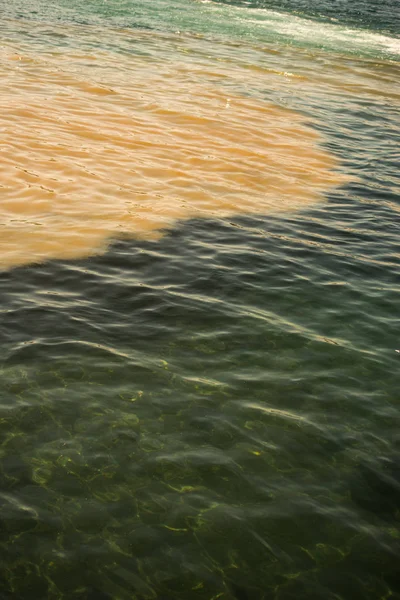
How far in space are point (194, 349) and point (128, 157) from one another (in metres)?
5.50

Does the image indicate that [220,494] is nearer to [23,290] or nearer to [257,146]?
[23,290]

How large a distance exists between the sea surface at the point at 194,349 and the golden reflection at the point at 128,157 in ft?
0.16

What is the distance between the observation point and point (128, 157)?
1107 cm

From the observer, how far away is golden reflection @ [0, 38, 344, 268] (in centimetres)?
880

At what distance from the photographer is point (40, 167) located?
10250 mm

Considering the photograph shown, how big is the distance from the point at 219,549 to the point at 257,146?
9.24 meters

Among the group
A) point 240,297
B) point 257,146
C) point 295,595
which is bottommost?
point 295,595

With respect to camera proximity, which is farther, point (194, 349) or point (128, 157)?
point (128, 157)

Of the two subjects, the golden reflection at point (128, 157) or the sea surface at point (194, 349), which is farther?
the golden reflection at point (128, 157)

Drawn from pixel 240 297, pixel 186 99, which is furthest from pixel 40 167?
pixel 186 99

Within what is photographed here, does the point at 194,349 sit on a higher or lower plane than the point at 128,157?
lower

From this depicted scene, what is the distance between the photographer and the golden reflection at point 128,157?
8.80m

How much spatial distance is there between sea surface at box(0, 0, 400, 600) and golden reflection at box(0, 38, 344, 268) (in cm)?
5

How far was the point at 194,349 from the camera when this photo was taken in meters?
6.48
